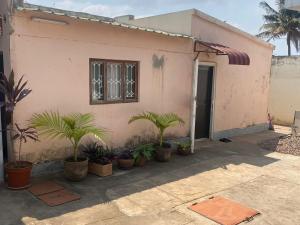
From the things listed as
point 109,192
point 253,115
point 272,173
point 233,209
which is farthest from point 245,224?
point 253,115

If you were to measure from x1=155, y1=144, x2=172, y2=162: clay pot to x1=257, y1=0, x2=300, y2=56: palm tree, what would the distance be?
23930 mm

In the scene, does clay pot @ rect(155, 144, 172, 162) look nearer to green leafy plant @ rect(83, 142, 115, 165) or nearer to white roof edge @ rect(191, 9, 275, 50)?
green leafy plant @ rect(83, 142, 115, 165)

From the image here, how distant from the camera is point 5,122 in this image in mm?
5805

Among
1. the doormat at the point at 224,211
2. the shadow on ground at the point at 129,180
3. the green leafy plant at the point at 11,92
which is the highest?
the green leafy plant at the point at 11,92

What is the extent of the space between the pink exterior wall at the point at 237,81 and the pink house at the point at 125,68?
0.03 metres

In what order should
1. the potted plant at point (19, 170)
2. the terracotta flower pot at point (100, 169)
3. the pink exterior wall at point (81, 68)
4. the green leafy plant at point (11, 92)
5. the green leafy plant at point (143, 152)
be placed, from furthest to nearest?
the green leafy plant at point (143, 152), the terracotta flower pot at point (100, 169), the pink exterior wall at point (81, 68), the potted plant at point (19, 170), the green leafy plant at point (11, 92)

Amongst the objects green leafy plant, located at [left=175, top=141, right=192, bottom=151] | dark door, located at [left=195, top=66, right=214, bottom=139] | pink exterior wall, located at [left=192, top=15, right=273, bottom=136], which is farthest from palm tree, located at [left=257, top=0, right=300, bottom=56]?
green leafy plant, located at [left=175, top=141, right=192, bottom=151]

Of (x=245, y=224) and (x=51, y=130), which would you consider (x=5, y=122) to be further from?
(x=245, y=224)

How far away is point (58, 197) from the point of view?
5.28 metres

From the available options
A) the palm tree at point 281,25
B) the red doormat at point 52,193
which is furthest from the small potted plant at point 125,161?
the palm tree at point 281,25

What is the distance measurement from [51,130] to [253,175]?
4.35m

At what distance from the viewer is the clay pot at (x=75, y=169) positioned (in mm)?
5910

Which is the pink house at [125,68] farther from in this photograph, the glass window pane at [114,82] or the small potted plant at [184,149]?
the small potted plant at [184,149]

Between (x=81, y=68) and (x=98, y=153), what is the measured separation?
1812 mm
